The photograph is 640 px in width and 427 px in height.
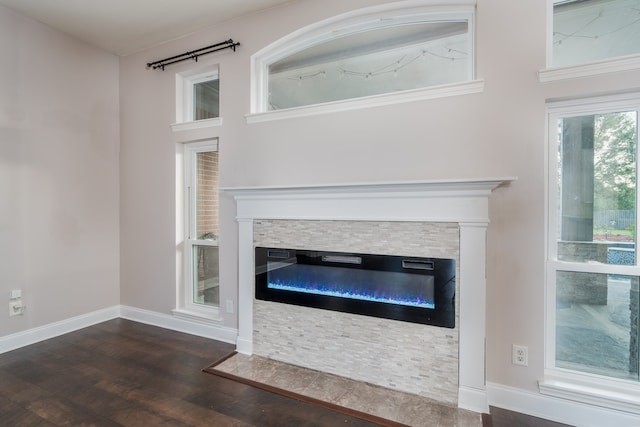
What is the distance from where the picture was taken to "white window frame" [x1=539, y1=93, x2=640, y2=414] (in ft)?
5.83

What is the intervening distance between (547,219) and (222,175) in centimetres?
268

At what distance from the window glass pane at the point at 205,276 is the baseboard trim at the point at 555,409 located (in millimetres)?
2593

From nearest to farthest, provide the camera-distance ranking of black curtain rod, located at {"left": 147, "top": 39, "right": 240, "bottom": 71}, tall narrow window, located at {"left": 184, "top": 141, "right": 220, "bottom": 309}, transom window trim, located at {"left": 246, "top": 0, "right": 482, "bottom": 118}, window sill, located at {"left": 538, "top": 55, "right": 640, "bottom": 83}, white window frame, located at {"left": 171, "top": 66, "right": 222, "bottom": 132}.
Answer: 1. window sill, located at {"left": 538, "top": 55, "right": 640, "bottom": 83}
2. transom window trim, located at {"left": 246, "top": 0, "right": 482, "bottom": 118}
3. black curtain rod, located at {"left": 147, "top": 39, "right": 240, "bottom": 71}
4. white window frame, located at {"left": 171, "top": 66, "right": 222, "bottom": 132}
5. tall narrow window, located at {"left": 184, "top": 141, "right": 220, "bottom": 309}

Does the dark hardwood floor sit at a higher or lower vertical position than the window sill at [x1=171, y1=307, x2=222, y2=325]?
lower

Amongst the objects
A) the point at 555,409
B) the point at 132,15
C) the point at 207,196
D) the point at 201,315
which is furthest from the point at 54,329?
the point at 555,409

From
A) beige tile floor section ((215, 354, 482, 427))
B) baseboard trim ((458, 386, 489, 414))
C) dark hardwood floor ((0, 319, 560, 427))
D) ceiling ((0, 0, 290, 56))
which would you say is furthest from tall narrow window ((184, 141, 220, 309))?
baseboard trim ((458, 386, 489, 414))

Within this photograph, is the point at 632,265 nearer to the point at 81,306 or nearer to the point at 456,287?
the point at 456,287

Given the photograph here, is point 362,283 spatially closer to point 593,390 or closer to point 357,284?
point 357,284

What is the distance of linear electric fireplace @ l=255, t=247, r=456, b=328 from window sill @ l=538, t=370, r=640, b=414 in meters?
0.69

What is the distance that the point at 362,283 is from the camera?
227cm

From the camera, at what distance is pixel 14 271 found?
109 inches

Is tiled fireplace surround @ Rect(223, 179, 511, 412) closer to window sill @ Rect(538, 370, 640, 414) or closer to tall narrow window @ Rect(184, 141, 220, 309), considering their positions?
window sill @ Rect(538, 370, 640, 414)

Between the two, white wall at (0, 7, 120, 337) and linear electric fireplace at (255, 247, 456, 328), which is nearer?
linear electric fireplace at (255, 247, 456, 328)

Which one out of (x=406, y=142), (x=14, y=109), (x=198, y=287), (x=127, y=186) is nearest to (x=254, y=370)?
(x=198, y=287)
